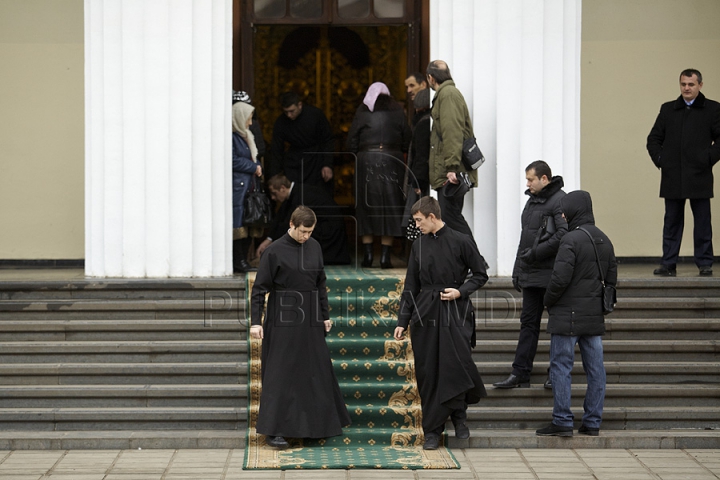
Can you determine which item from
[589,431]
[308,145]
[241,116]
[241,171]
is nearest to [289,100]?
[308,145]

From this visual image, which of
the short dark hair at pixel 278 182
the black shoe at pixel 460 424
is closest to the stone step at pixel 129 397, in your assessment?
the black shoe at pixel 460 424

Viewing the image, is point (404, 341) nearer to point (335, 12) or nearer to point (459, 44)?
point (459, 44)

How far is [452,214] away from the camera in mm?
9117

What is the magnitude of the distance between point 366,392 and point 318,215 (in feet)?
10.2

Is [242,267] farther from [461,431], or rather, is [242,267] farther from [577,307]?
[577,307]

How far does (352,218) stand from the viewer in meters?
12.7

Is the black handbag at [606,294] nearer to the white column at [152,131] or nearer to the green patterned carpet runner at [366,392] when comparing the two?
the green patterned carpet runner at [366,392]

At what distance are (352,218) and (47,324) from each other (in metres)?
4.79

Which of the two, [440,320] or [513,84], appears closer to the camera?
[440,320]

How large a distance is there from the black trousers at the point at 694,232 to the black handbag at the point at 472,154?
6.57ft

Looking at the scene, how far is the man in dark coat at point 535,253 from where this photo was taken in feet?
26.0

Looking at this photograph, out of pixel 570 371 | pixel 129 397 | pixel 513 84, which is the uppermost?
pixel 513 84

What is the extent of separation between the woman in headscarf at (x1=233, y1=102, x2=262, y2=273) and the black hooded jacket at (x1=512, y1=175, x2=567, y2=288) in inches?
114

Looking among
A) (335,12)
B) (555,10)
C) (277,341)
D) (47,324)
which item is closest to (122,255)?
(47,324)
